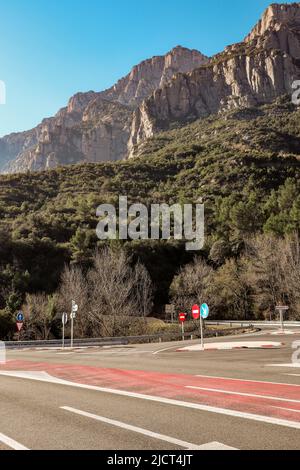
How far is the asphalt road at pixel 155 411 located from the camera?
5410 mm

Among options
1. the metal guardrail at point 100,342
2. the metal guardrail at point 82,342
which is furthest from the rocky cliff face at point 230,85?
the metal guardrail at point 82,342

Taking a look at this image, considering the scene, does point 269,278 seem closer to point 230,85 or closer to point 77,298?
point 77,298

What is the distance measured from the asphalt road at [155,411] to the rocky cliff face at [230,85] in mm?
153654

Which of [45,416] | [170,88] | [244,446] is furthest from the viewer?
[170,88]

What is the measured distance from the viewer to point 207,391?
30.4ft

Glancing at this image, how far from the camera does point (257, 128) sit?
125 meters

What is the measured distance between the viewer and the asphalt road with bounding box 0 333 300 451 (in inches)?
213

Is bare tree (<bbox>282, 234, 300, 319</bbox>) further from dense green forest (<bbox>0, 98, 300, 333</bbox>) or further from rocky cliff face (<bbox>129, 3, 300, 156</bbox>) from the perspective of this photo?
rocky cliff face (<bbox>129, 3, 300, 156</bbox>)

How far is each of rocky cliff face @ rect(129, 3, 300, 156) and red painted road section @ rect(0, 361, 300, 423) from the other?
500 feet

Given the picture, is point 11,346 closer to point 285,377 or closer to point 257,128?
point 285,377

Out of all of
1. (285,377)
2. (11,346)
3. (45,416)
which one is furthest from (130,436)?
(11,346)

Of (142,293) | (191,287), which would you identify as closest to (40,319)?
(142,293)

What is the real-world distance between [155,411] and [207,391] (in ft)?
7.51

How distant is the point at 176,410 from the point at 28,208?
3229 inches
